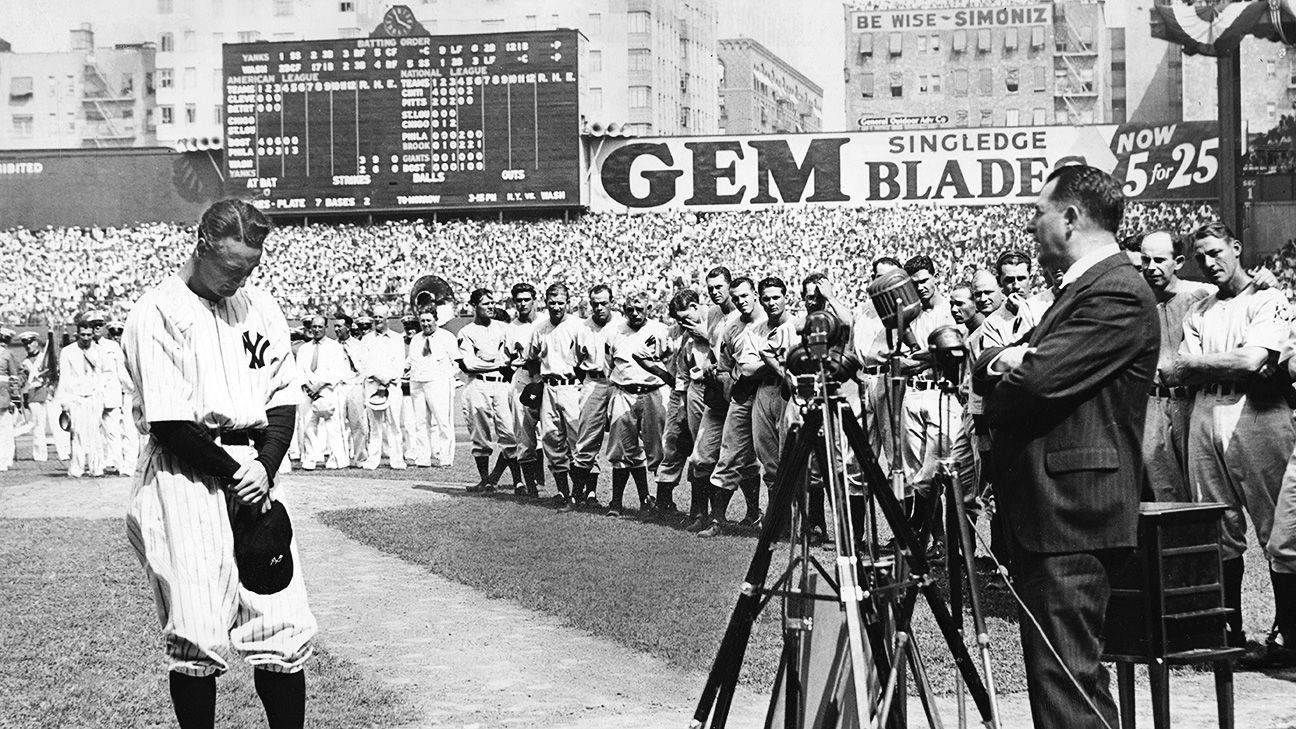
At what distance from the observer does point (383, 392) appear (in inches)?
799

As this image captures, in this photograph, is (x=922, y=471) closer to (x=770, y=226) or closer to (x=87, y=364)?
(x=87, y=364)

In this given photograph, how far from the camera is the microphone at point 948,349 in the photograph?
4.56 m

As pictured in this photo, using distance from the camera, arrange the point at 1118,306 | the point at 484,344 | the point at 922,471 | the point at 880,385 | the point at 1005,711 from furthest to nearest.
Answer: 1. the point at 484,344
2. the point at 880,385
3. the point at 922,471
4. the point at 1005,711
5. the point at 1118,306

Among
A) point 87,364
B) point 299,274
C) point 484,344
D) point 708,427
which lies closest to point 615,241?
point 299,274

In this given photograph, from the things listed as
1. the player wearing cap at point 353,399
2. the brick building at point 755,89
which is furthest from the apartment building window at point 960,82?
the player wearing cap at point 353,399

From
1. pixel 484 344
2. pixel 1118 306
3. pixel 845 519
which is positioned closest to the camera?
pixel 845 519

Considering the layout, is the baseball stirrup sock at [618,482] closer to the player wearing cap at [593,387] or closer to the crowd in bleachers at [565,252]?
the player wearing cap at [593,387]

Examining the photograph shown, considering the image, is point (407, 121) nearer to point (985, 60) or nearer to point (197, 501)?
point (197, 501)

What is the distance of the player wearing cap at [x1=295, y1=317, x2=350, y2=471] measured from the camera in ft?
64.8

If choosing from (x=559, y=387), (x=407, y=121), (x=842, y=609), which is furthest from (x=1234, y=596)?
(x=407, y=121)

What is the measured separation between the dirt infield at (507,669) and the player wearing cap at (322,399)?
888 cm

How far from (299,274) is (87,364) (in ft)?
90.4

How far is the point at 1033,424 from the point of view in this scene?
461 cm

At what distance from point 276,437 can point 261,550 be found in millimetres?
420
